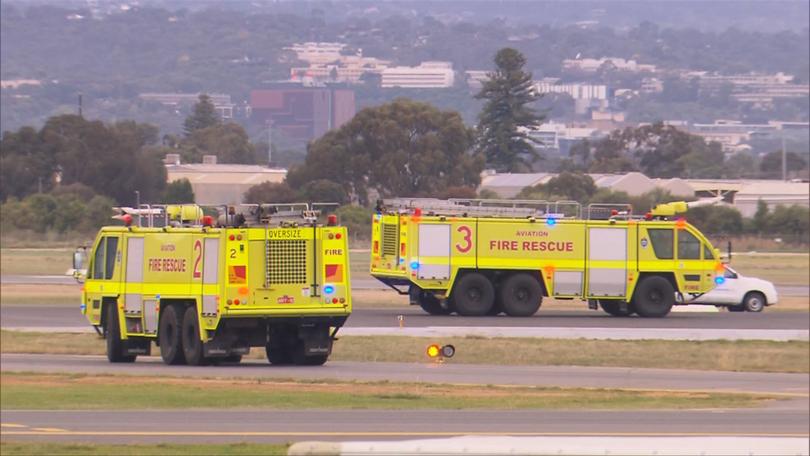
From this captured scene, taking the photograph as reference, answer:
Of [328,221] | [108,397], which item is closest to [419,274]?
[328,221]

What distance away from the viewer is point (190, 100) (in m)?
24.7

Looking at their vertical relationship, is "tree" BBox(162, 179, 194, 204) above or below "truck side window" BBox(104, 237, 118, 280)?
above

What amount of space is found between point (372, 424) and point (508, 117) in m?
6.37

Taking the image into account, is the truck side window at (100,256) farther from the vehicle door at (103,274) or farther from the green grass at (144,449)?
the green grass at (144,449)

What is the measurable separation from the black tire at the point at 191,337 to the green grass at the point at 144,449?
1.87 m

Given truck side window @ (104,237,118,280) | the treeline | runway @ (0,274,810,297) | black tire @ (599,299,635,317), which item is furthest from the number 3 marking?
truck side window @ (104,237,118,280)

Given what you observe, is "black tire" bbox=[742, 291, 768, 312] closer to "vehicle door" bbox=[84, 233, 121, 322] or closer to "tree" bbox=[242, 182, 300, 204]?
"vehicle door" bbox=[84, 233, 121, 322]

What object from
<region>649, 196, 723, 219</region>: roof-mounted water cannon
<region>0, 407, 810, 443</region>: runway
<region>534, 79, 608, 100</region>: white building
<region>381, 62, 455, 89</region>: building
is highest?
<region>534, 79, 608, 100</region>: white building

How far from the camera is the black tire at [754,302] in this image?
46.4 metres

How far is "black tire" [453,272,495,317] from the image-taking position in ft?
47.5

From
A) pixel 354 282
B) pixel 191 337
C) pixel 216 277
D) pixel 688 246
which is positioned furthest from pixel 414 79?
pixel 688 246

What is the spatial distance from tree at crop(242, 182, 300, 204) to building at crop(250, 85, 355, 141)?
349 centimetres

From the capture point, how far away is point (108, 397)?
90.2 ft

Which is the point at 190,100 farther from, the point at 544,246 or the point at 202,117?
the point at 544,246
